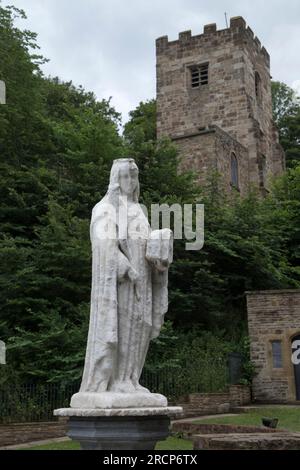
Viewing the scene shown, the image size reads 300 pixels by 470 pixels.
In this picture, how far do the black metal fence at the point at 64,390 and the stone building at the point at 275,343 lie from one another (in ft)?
6.51

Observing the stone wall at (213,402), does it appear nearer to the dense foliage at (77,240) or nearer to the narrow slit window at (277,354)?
the dense foliage at (77,240)

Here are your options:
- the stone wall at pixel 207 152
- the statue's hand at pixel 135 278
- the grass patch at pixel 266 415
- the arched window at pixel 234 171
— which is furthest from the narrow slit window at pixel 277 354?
the statue's hand at pixel 135 278

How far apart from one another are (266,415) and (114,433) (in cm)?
1176

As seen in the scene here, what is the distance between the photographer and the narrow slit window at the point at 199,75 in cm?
3656

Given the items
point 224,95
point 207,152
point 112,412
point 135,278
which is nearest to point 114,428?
point 112,412

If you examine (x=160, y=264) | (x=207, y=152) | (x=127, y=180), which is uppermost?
(x=207, y=152)

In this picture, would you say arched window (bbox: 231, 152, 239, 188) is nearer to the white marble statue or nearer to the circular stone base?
the white marble statue

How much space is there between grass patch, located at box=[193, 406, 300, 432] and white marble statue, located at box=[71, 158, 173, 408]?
8.75 meters

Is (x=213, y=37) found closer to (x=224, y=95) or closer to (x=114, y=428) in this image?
(x=224, y=95)

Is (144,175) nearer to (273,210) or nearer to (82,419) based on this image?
(273,210)

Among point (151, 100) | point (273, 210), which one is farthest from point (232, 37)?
point (273, 210)

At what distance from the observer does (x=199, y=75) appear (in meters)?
36.7

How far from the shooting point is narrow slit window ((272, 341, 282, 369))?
65.1 ft

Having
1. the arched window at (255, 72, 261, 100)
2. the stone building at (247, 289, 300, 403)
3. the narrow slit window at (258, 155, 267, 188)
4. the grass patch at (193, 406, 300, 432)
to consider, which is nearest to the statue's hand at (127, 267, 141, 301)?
the grass patch at (193, 406, 300, 432)
